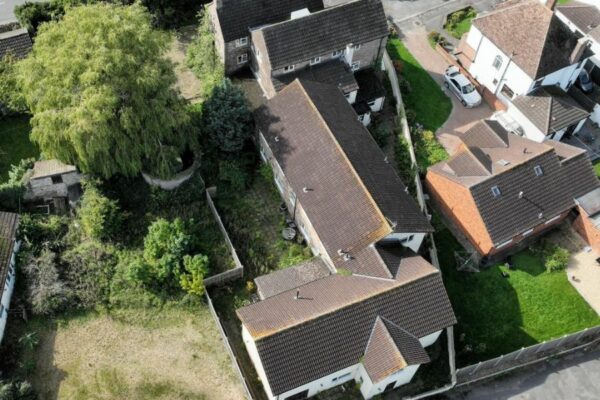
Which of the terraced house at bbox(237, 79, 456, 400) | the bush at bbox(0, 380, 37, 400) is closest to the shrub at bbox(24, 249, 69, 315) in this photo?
the bush at bbox(0, 380, 37, 400)

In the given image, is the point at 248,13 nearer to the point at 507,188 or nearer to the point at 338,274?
the point at 338,274

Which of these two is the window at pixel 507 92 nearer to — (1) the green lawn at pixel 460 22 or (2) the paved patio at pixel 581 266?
(1) the green lawn at pixel 460 22

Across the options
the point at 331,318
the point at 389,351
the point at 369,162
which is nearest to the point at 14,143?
the point at 369,162

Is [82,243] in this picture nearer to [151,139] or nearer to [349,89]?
[151,139]

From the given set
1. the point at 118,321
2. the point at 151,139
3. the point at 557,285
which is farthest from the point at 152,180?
the point at 557,285

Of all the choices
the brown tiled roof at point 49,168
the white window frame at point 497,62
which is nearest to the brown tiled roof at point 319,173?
the brown tiled roof at point 49,168

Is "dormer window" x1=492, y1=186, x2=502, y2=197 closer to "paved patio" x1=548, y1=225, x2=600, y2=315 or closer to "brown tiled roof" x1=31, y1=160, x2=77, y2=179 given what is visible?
"paved patio" x1=548, y1=225, x2=600, y2=315

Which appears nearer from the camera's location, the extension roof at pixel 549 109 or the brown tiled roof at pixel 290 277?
the brown tiled roof at pixel 290 277
